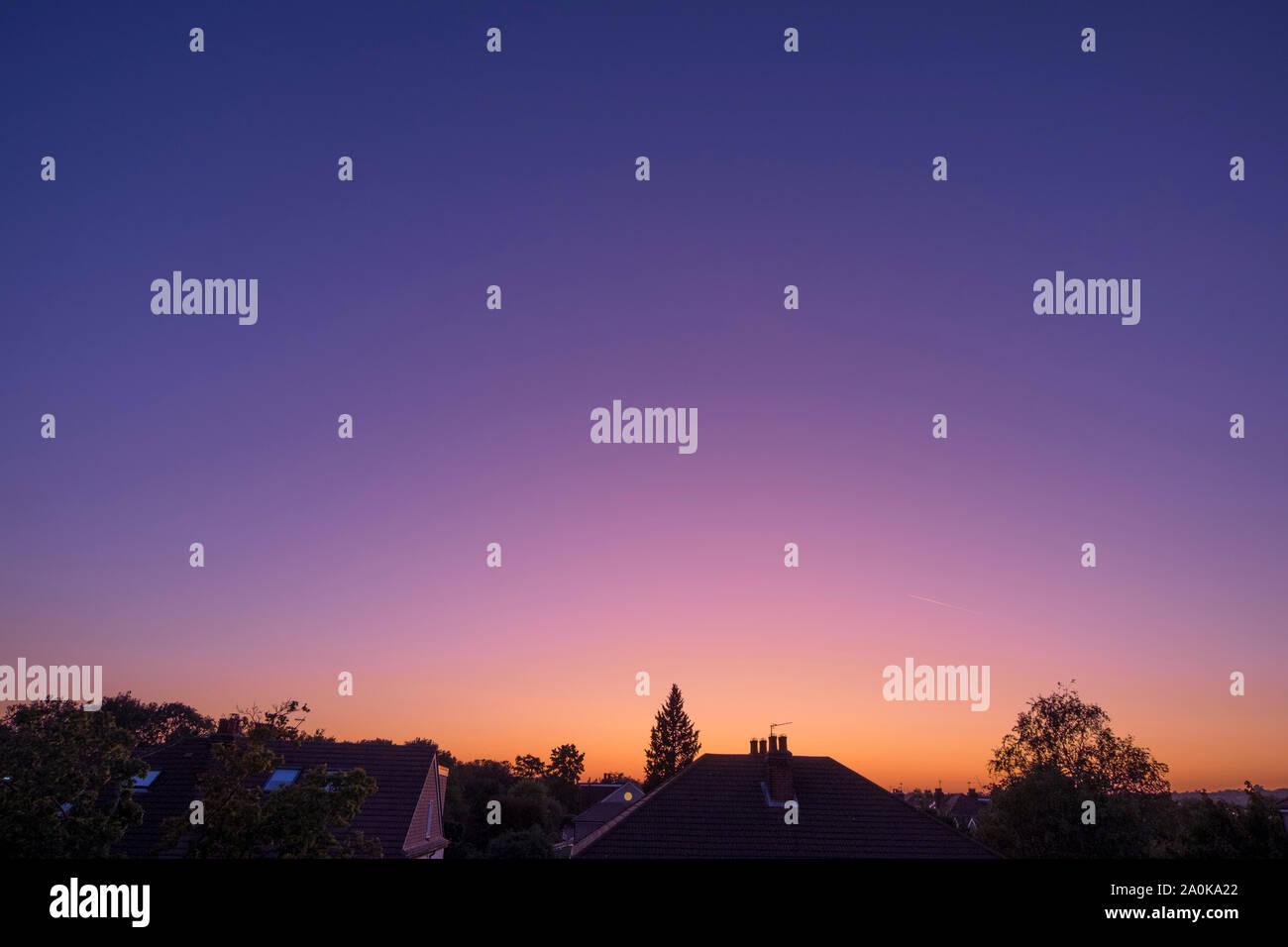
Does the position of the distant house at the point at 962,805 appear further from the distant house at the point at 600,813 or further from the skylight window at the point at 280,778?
the skylight window at the point at 280,778

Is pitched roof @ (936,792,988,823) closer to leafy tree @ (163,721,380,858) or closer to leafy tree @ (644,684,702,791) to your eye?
leafy tree @ (644,684,702,791)

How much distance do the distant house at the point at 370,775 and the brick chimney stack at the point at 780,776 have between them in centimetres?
1540

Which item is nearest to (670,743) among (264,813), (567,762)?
(567,762)

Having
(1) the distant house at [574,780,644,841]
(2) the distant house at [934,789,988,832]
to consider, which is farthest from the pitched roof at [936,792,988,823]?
(1) the distant house at [574,780,644,841]

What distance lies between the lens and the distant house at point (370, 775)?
108ft

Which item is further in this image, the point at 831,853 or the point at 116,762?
the point at 831,853

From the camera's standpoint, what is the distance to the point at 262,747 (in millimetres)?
17328

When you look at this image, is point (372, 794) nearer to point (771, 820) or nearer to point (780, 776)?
point (771, 820)

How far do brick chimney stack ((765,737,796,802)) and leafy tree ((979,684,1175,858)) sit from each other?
17.4 metres

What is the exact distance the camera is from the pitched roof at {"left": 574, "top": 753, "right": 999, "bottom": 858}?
29.5m

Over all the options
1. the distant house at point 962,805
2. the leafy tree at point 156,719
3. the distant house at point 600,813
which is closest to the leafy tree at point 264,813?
the distant house at point 600,813
